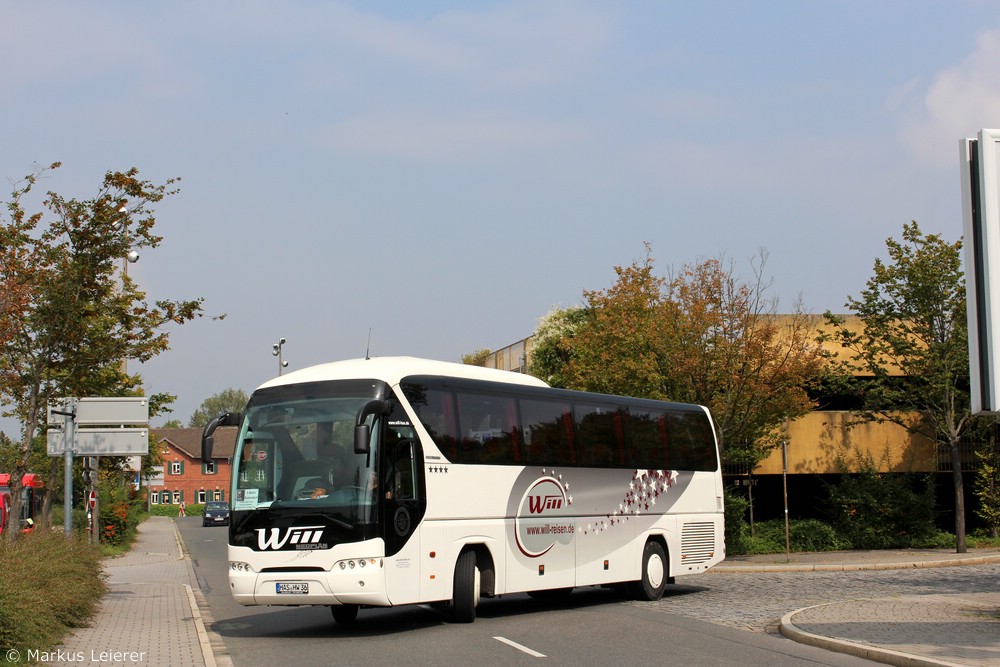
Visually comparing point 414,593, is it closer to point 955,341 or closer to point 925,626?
point 925,626

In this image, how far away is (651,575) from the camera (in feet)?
63.8

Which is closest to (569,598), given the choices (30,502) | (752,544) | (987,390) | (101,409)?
(101,409)

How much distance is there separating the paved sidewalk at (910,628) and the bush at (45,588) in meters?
8.56

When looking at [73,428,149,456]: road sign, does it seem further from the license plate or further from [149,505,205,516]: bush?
[149,505,205,516]: bush

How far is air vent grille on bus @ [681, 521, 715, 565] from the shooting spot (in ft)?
67.5

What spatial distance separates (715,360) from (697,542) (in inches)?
323

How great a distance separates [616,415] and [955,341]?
15.1 metres

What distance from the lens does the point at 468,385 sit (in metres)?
16.2

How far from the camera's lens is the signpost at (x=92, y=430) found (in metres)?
19.6

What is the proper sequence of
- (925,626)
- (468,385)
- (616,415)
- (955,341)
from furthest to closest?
1. (955,341)
2. (616,415)
3. (468,385)
4. (925,626)

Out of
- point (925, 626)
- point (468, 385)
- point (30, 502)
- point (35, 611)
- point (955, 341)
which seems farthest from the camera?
point (30, 502)

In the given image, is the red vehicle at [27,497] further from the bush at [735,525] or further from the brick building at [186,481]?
the brick building at [186,481]

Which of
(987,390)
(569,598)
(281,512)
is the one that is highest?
(987,390)

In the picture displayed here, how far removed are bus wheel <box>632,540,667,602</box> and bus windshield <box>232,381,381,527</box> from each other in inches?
276
